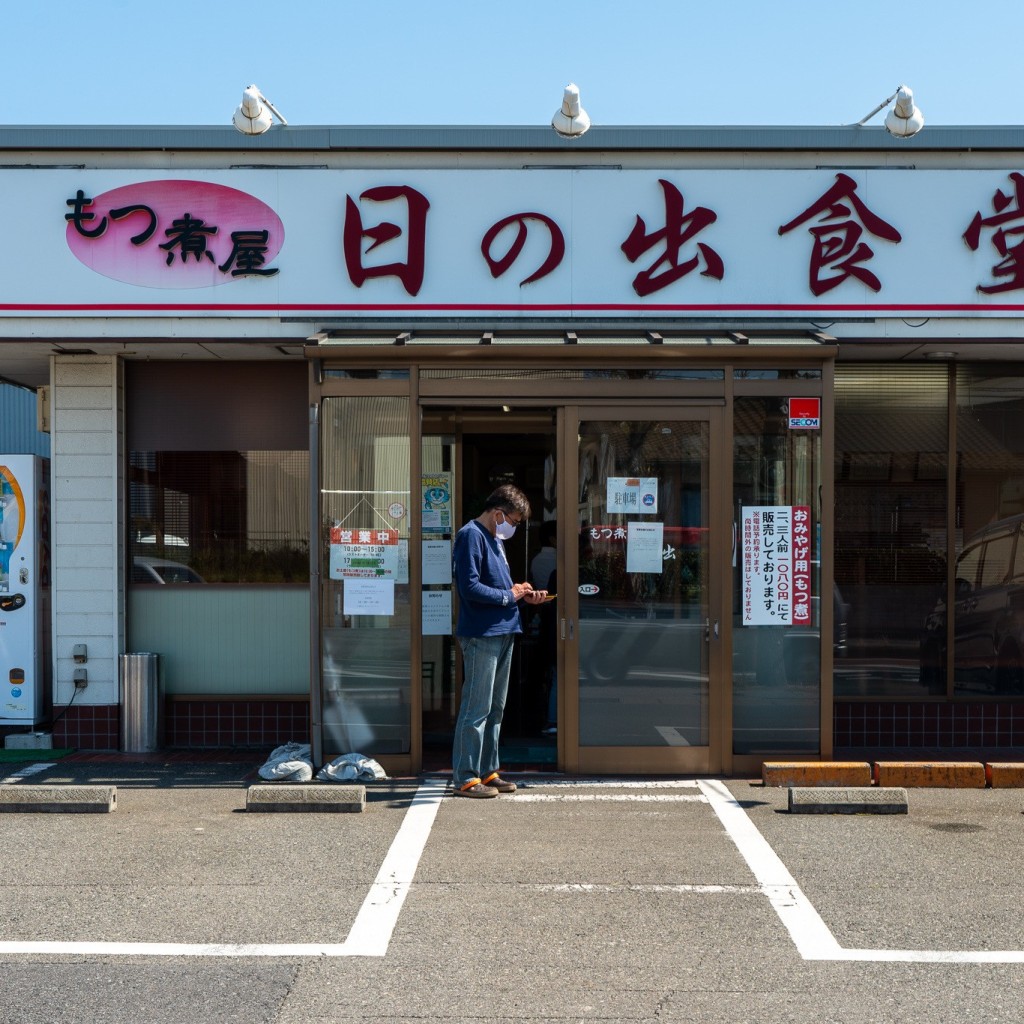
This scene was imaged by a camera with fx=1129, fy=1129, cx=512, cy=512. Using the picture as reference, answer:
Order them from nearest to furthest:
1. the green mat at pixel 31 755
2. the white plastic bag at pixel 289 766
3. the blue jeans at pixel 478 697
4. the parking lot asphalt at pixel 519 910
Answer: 1. the parking lot asphalt at pixel 519 910
2. the blue jeans at pixel 478 697
3. the white plastic bag at pixel 289 766
4. the green mat at pixel 31 755

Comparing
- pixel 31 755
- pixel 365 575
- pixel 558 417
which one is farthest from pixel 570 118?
pixel 31 755

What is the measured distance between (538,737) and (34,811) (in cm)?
416

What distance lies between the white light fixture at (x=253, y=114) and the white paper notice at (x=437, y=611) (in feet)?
12.2

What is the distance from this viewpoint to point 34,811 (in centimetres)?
741

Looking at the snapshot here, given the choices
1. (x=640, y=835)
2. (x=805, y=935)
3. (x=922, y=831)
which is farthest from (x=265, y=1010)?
(x=922, y=831)

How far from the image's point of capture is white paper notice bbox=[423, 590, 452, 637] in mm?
8586

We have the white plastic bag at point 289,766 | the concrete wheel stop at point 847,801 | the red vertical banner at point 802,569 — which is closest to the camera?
the concrete wheel stop at point 847,801

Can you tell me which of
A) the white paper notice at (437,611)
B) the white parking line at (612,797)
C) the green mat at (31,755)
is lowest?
the green mat at (31,755)

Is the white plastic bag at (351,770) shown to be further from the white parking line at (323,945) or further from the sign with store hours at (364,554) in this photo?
the white parking line at (323,945)

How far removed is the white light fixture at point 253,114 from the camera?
8.36 m

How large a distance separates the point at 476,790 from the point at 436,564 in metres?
1.81

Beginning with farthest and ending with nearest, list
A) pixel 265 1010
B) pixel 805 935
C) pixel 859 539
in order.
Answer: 1. pixel 859 539
2. pixel 805 935
3. pixel 265 1010

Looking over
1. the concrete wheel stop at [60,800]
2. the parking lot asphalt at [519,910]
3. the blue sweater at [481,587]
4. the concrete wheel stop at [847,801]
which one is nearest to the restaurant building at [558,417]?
the blue sweater at [481,587]

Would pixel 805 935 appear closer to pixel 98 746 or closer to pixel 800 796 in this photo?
pixel 800 796
